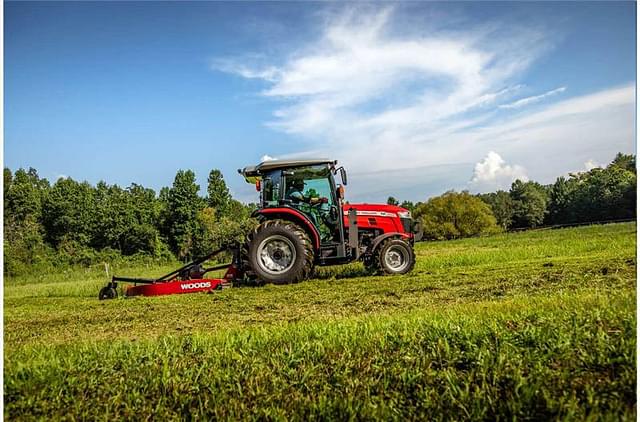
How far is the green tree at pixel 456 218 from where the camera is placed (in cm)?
4991

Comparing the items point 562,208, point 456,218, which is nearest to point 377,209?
point 456,218

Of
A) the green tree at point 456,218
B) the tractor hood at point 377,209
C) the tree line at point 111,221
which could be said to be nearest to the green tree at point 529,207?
the green tree at point 456,218

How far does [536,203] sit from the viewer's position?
202ft

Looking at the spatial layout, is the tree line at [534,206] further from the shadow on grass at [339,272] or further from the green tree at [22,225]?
the green tree at [22,225]

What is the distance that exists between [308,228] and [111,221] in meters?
49.2

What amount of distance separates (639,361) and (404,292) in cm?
394

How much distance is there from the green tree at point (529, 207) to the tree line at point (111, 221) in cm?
3879

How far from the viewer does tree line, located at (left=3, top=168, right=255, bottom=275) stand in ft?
149

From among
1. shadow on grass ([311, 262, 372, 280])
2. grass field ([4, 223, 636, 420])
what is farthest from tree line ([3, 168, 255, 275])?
grass field ([4, 223, 636, 420])

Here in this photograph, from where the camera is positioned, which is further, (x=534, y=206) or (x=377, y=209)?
(x=534, y=206)

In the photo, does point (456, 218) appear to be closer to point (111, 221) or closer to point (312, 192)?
point (111, 221)

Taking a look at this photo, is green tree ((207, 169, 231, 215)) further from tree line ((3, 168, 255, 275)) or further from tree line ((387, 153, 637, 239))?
tree line ((387, 153, 637, 239))

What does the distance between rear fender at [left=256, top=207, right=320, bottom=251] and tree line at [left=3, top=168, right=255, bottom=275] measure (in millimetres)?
32140

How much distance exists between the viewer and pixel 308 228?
909cm
